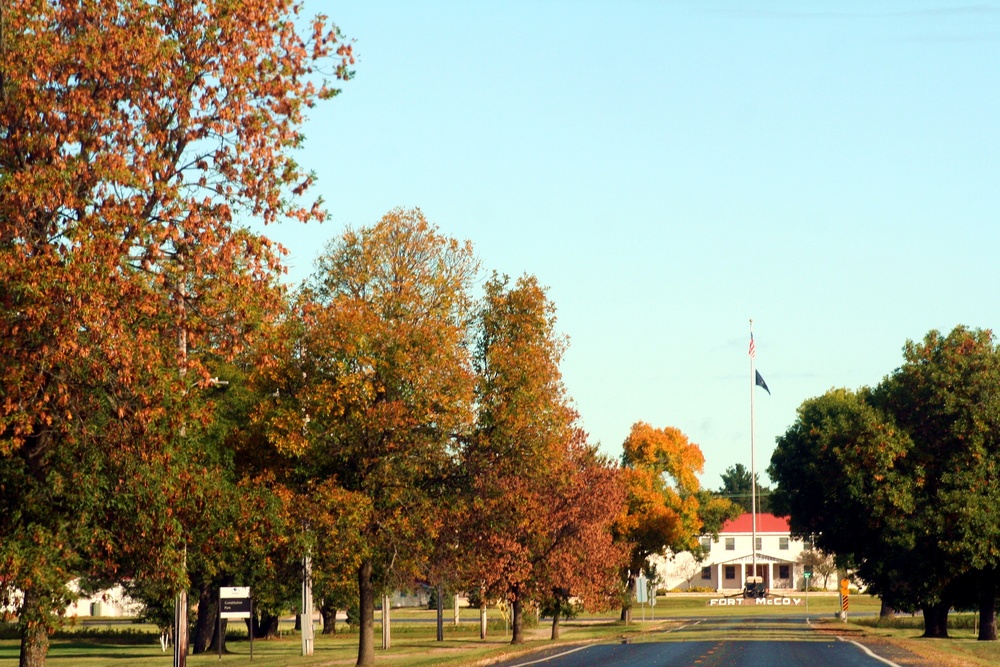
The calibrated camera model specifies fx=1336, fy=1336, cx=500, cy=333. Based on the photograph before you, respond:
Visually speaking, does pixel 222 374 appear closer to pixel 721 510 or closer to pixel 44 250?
pixel 44 250

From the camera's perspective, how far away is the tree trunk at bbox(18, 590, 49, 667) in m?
21.6

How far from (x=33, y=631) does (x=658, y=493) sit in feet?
207

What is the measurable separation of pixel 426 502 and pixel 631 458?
5022 cm

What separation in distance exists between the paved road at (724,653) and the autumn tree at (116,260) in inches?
583

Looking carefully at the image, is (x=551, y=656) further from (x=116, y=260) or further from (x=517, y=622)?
(x=116, y=260)

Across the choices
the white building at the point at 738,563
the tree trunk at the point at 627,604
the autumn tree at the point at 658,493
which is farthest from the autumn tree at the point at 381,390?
the white building at the point at 738,563

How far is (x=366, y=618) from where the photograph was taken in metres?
37.5

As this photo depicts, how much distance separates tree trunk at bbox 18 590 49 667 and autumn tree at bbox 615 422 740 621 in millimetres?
58523

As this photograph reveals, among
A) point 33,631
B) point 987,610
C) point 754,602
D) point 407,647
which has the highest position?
point 33,631

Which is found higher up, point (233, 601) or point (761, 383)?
point (761, 383)

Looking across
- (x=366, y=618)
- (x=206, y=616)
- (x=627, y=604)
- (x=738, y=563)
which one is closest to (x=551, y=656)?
(x=366, y=618)

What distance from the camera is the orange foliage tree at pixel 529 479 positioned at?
38969mm

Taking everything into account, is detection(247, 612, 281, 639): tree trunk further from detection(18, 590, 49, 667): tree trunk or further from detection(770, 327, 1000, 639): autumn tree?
detection(18, 590, 49, 667): tree trunk

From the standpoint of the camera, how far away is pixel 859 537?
55312 millimetres
